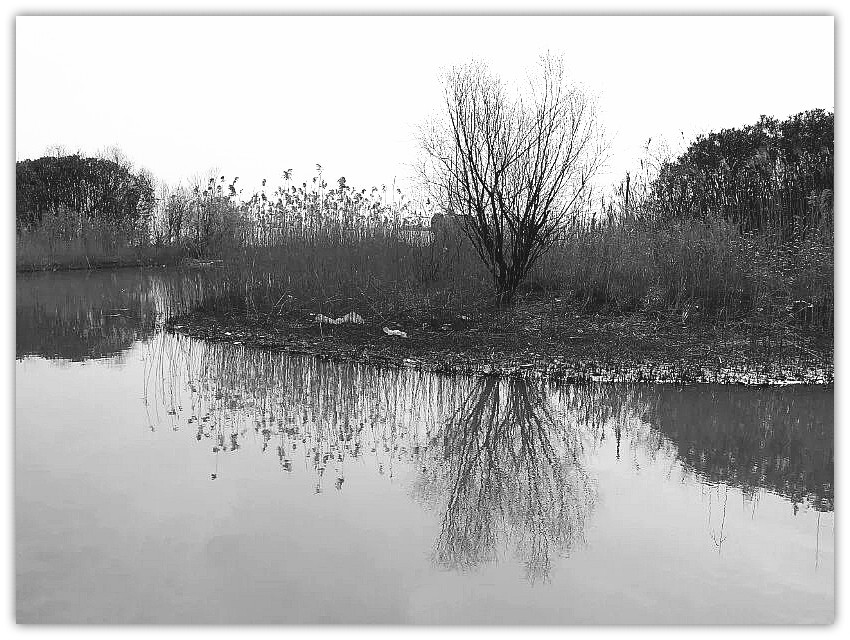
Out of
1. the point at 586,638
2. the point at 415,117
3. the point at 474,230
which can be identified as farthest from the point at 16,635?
the point at 474,230

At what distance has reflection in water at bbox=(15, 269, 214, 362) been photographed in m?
7.07

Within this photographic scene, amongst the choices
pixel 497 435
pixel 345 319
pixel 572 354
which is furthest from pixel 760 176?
pixel 497 435

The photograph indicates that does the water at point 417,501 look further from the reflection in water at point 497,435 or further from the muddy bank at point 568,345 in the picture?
the muddy bank at point 568,345

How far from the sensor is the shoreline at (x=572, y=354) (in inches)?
230

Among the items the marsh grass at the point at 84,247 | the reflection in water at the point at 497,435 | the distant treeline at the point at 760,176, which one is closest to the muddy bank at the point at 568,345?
the reflection in water at the point at 497,435

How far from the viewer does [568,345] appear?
6.87 metres

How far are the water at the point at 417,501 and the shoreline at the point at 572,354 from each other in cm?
29

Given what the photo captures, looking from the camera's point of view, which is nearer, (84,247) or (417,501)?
(417,501)

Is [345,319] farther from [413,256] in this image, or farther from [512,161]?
[512,161]

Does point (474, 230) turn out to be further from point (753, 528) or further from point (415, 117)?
point (753, 528)

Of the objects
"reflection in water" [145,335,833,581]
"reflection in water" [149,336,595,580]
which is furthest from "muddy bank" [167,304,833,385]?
"reflection in water" [149,336,595,580]

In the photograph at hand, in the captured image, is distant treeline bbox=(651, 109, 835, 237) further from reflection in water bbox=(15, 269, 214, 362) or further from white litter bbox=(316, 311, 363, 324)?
reflection in water bbox=(15, 269, 214, 362)

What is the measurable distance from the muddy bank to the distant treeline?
1.42m

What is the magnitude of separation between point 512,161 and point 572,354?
2.71 metres
